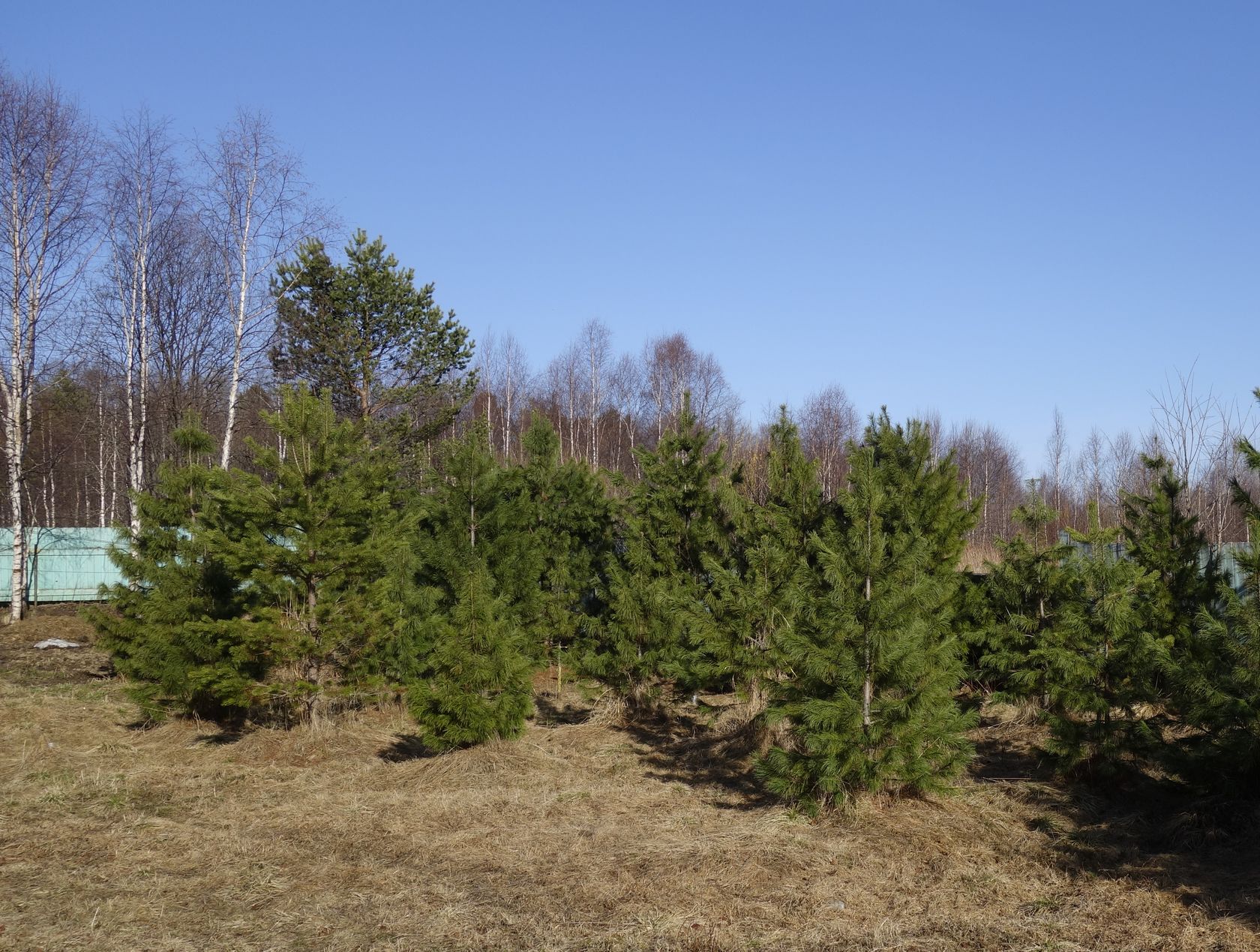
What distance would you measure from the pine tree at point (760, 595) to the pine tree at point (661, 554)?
2.15 ft

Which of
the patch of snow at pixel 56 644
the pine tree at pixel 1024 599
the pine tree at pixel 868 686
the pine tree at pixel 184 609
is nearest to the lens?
the pine tree at pixel 868 686

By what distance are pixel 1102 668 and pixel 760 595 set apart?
3.17 m

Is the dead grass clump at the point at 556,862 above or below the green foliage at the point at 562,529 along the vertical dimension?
below

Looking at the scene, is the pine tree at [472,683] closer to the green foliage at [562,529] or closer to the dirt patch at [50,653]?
the green foliage at [562,529]

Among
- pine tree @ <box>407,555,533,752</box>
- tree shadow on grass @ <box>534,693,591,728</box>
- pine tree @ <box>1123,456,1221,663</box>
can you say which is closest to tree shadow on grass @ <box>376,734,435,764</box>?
pine tree @ <box>407,555,533,752</box>

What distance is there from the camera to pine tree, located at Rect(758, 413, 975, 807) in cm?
694

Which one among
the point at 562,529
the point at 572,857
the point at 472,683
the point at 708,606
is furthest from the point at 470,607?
the point at 562,529

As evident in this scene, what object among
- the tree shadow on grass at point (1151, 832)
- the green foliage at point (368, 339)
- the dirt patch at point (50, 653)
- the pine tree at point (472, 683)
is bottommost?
the tree shadow on grass at point (1151, 832)

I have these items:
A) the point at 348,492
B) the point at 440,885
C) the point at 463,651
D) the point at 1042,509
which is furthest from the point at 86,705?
the point at 1042,509

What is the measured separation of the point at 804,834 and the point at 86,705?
9.90 meters

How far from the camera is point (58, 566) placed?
889 inches

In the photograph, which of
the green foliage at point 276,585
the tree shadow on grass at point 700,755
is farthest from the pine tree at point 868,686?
the green foliage at point 276,585

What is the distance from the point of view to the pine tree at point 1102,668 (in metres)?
7.63

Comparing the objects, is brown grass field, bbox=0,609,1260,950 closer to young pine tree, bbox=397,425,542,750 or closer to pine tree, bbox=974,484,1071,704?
young pine tree, bbox=397,425,542,750
